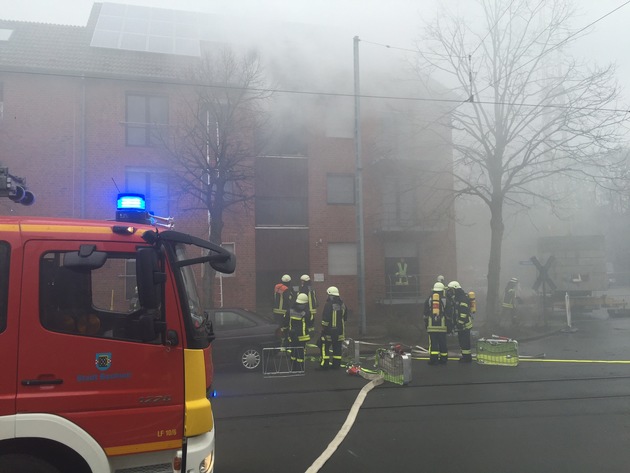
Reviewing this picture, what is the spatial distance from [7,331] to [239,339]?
5726mm

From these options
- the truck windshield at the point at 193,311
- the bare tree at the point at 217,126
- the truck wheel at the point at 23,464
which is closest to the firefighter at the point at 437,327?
the bare tree at the point at 217,126

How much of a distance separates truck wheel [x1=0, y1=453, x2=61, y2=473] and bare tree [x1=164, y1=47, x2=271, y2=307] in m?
8.14

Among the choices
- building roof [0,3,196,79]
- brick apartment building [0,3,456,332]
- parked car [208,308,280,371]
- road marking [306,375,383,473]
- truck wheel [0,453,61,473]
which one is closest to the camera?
truck wheel [0,453,61,473]

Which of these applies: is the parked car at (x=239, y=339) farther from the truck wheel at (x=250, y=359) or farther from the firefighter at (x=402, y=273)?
the firefighter at (x=402, y=273)

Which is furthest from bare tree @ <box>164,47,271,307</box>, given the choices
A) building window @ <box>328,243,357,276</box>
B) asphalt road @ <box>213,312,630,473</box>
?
building window @ <box>328,243,357,276</box>

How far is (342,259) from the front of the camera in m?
15.7

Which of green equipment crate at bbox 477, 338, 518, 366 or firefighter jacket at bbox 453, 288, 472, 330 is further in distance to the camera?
firefighter jacket at bbox 453, 288, 472, 330

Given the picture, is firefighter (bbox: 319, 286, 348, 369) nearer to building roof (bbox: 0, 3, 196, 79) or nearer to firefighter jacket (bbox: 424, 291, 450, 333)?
firefighter jacket (bbox: 424, 291, 450, 333)

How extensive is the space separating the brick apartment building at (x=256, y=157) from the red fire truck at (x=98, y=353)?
8.74 meters

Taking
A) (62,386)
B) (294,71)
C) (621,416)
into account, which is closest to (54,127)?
(294,71)

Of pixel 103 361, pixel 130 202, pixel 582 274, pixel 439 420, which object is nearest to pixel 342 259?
pixel 582 274

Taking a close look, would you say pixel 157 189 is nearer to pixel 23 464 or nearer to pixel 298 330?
pixel 298 330

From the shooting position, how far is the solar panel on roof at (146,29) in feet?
41.5

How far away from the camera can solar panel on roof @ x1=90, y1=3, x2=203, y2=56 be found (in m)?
12.6
